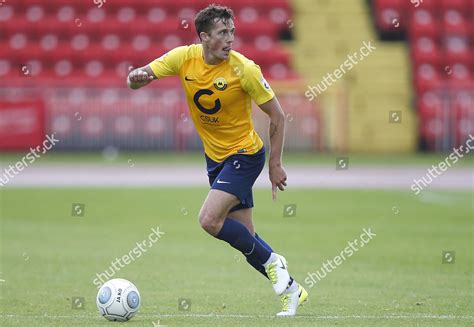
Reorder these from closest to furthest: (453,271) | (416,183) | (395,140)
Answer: (453,271) → (416,183) → (395,140)

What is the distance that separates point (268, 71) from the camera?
31.4 m

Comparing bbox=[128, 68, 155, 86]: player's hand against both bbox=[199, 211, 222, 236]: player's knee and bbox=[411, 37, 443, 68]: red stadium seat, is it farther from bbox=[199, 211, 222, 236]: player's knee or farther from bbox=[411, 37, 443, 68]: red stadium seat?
bbox=[411, 37, 443, 68]: red stadium seat

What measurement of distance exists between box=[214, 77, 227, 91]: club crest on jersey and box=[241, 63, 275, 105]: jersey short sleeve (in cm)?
17

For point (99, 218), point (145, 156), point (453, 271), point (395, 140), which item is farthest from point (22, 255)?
point (395, 140)

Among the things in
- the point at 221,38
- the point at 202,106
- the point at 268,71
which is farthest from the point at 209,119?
the point at 268,71

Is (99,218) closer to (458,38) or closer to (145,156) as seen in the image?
(145,156)

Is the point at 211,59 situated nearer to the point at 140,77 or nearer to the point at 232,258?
the point at 140,77

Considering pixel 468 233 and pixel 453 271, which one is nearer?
pixel 453 271

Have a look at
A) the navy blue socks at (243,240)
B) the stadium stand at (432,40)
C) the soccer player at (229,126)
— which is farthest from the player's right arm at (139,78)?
the stadium stand at (432,40)

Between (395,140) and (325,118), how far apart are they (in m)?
2.84

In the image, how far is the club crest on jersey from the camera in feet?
27.9

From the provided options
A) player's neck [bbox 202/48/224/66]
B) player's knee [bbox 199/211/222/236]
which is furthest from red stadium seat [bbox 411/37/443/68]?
player's knee [bbox 199/211/222/236]

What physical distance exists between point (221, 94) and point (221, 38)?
1.56ft

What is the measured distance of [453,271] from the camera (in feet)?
38.5
